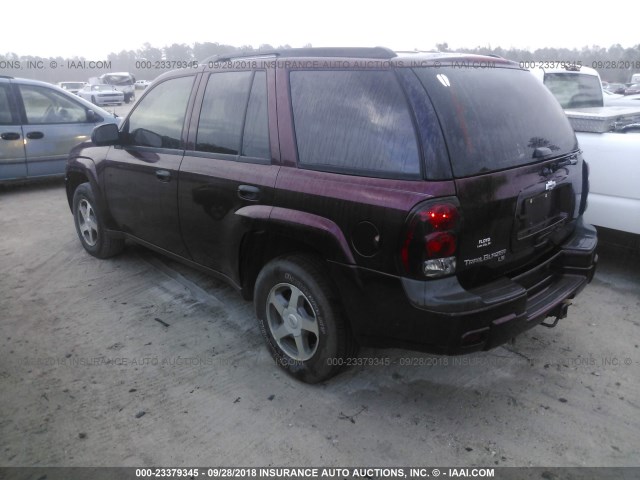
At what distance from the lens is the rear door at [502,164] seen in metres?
2.28

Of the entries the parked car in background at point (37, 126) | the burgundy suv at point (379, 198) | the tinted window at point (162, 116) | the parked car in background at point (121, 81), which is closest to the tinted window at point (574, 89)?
the burgundy suv at point (379, 198)

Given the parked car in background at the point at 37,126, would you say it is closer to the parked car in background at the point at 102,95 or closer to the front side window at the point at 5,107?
the front side window at the point at 5,107

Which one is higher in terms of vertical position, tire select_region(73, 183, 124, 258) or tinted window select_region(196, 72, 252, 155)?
tinted window select_region(196, 72, 252, 155)

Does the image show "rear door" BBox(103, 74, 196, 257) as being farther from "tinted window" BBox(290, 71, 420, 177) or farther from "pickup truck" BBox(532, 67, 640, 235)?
"pickup truck" BBox(532, 67, 640, 235)

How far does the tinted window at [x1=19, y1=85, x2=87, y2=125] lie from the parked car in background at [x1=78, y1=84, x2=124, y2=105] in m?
20.9

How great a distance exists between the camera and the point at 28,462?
2.35 metres

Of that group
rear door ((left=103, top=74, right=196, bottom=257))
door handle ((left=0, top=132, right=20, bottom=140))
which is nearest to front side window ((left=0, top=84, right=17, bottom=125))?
door handle ((left=0, top=132, right=20, bottom=140))

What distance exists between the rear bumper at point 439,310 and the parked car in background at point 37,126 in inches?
269

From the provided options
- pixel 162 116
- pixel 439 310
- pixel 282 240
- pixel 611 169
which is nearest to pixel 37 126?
pixel 162 116

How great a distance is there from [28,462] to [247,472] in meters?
1.06

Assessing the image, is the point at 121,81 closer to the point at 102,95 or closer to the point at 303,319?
the point at 102,95

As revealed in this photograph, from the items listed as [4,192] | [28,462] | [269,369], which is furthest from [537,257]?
[4,192]

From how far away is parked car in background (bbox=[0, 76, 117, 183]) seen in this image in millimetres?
7227

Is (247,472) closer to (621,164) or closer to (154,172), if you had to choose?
(154,172)
